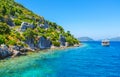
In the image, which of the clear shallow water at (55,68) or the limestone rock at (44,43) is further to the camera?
the limestone rock at (44,43)

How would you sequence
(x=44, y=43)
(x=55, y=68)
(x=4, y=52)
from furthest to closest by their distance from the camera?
(x=44, y=43) < (x=4, y=52) < (x=55, y=68)

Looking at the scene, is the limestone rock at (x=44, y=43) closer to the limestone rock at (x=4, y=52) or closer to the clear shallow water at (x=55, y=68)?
the limestone rock at (x=4, y=52)

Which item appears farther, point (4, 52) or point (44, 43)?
point (44, 43)

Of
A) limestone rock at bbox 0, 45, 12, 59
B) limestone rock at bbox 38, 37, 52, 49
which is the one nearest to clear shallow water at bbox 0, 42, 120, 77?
limestone rock at bbox 0, 45, 12, 59

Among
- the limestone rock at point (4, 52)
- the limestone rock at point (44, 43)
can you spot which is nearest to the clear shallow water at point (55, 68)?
the limestone rock at point (4, 52)

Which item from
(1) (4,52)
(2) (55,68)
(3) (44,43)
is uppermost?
(3) (44,43)

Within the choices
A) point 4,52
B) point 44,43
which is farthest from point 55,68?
point 44,43

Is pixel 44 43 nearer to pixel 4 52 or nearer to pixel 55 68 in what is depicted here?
pixel 4 52

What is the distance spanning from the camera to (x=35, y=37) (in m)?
118

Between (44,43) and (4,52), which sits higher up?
(44,43)

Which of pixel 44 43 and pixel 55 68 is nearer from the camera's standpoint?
pixel 55 68

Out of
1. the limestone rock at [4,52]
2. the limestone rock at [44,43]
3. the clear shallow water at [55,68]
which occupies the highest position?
the limestone rock at [44,43]

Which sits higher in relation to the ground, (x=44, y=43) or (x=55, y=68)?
(x=44, y=43)

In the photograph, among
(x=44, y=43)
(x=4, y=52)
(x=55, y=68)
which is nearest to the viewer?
(x=55, y=68)
